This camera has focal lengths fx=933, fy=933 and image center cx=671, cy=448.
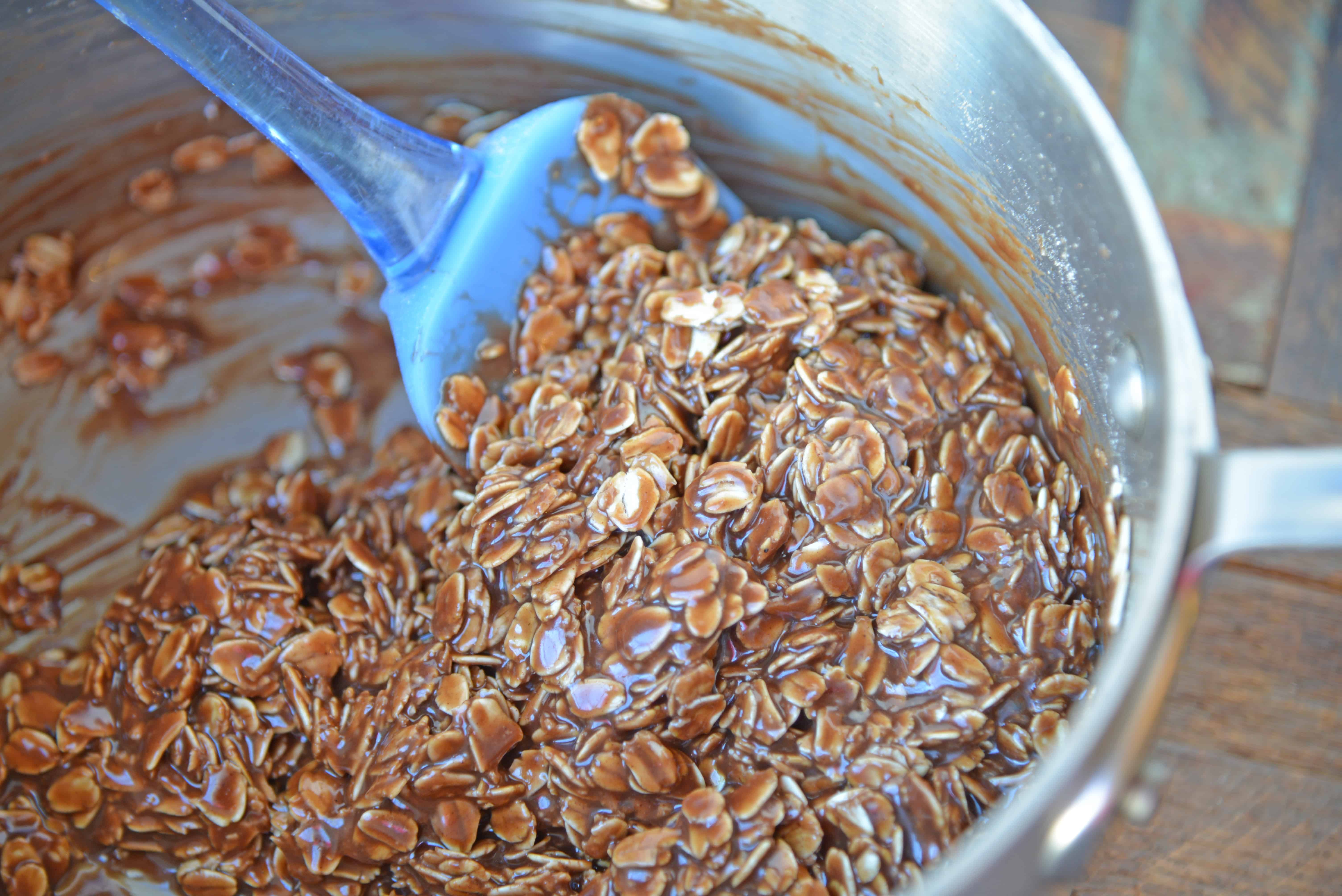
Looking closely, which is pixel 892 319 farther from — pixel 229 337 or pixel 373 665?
pixel 229 337

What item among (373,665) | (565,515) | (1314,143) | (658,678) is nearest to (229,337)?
(373,665)

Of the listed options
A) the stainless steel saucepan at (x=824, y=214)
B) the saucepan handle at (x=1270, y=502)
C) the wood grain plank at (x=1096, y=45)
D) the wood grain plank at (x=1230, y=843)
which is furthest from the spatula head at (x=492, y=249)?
the wood grain plank at (x=1230, y=843)

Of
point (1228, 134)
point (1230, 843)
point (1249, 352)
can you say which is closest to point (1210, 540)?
point (1230, 843)

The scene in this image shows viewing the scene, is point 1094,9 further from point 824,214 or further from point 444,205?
point 444,205

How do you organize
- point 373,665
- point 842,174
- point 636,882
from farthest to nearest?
point 842,174 < point 373,665 < point 636,882

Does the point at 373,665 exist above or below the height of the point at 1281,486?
below

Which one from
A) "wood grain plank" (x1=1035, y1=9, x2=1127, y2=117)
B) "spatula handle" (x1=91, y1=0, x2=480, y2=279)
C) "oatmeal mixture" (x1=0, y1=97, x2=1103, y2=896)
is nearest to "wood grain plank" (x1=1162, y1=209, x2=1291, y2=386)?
"wood grain plank" (x1=1035, y1=9, x2=1127, y2=117)
